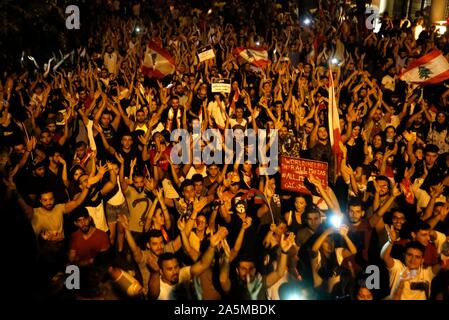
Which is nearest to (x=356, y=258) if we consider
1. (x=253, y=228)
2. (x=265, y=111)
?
(x=253, y=228)

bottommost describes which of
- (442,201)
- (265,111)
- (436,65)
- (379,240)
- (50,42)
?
(379,240)

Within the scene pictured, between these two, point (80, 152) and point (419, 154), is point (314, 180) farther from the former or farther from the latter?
point (80, 152)

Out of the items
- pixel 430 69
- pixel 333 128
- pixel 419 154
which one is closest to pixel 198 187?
pixel 333 128

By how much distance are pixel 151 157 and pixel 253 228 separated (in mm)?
2077

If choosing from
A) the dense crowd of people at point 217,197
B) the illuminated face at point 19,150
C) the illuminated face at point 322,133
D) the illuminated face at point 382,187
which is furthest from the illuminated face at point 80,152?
the illuminated face at point 382,187

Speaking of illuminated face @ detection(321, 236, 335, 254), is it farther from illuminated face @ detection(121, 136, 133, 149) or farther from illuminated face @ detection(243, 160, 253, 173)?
illuminated face @ detection(121, 136, 133, 149)

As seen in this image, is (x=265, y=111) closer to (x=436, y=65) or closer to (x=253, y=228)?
(x=436, y=65)

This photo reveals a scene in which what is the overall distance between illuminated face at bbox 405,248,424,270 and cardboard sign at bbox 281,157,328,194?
1.44 metres

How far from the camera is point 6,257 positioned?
520 cm

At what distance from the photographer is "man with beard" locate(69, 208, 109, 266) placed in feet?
15.5

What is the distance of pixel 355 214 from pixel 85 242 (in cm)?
269

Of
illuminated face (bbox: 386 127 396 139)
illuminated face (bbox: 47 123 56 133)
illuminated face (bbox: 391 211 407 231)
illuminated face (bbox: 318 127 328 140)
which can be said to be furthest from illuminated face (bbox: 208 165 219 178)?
illuminated face (bbox: 386 127 396 139)

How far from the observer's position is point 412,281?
419 cm

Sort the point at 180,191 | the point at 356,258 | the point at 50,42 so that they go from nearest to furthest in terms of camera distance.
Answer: the point at 356,258 < the point at 180,191 < the point at 50,42
